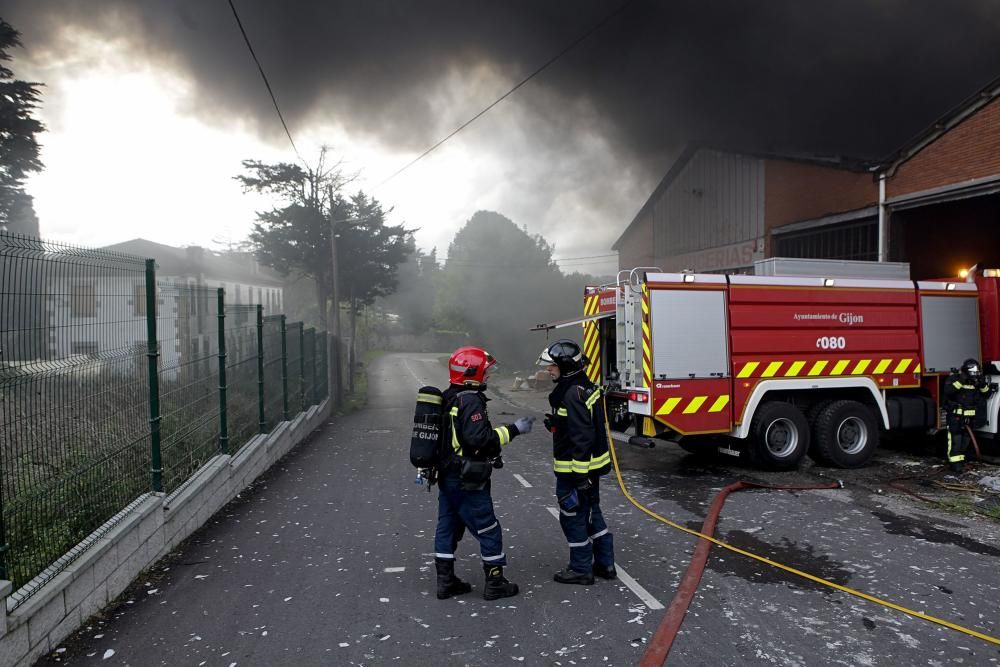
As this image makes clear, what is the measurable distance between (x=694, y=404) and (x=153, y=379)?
221 inches

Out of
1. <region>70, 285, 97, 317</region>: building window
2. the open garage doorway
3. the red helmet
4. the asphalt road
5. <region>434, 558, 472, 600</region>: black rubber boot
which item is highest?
the open garage doorway

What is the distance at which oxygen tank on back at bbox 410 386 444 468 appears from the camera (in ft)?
13.3

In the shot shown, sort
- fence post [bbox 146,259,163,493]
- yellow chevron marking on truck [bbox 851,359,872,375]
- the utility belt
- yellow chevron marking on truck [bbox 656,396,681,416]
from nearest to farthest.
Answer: the utility belt < fence post [bbox 146,259,163,493] < yellow chevron marking on truck [bbox 656,396,681,416] < yellow chevron marking on truck [bbox 851,359,872,375]

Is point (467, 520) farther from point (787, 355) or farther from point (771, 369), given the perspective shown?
point (787, 355)

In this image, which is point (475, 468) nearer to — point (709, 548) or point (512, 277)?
point (709, 548)

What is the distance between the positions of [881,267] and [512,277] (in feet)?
119

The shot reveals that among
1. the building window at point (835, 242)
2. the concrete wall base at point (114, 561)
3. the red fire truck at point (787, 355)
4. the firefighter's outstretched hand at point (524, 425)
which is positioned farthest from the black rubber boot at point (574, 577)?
the building window at point (835, 242)

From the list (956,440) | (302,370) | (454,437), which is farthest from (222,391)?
(956,440)

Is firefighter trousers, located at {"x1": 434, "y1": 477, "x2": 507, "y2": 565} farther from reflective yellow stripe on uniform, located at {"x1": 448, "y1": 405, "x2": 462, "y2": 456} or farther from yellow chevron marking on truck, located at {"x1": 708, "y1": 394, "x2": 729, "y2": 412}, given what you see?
yellow chevron marking on truck, located at {"x1": 708, "y1": 394, "x2": 729, "y2": 412}

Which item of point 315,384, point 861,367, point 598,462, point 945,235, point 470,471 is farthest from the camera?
point 315,384

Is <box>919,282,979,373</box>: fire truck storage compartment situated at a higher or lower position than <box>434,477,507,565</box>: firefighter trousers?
higher

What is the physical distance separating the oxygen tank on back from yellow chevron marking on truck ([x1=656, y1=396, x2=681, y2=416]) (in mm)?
3975

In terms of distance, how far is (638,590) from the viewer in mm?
4250

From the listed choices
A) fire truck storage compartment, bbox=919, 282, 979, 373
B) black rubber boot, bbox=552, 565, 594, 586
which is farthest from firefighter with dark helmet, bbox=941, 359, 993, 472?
black rubber boot, bbox=552, 565, 594, 586
